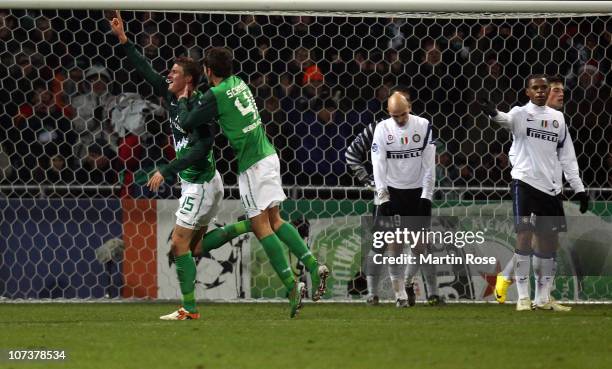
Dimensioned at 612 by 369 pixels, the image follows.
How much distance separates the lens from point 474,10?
972cm

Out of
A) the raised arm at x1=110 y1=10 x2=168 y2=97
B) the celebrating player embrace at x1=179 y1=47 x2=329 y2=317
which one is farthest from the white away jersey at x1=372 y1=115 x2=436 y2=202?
the raised arm at x1=110 y1=10 x2=168 y2=97

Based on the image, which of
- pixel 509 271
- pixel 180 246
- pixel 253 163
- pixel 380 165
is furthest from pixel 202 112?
pixel 509 271

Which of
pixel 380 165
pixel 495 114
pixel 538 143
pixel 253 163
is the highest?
pixel 495 114

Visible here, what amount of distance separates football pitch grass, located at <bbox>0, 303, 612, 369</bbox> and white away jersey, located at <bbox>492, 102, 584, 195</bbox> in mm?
1020

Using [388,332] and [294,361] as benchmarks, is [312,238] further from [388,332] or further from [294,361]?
[294,361]

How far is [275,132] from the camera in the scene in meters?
11.4

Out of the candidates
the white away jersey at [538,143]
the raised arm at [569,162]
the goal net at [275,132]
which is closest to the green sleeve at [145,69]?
the goal net at [275,132]

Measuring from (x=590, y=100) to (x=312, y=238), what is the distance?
2.96m

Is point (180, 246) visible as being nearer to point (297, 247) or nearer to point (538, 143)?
point (297, 247)

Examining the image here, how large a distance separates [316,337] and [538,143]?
338 cm

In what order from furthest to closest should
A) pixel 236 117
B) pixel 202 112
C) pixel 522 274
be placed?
pixel 522 274 → pixel 236 117 → pixel 202 112

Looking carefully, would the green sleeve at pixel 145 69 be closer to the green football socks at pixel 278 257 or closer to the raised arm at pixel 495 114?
the green football socks at pixel 278 257

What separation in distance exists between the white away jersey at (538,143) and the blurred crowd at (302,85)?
1.49 meters

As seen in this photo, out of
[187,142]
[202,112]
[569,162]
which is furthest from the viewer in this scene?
[569,162]
